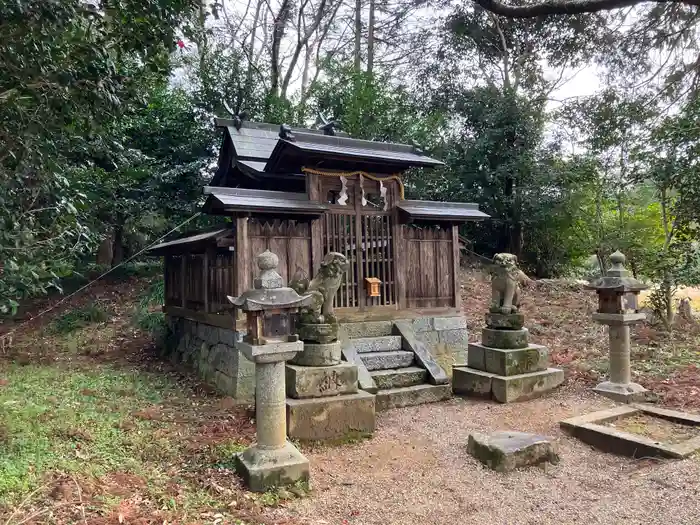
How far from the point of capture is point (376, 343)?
26.5 feet

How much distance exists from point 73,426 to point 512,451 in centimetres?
485

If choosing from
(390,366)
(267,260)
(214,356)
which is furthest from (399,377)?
(267,260)

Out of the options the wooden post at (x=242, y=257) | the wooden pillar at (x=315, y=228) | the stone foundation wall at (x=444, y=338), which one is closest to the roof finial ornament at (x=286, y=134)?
the wooden pillar at (x=315, y=228)

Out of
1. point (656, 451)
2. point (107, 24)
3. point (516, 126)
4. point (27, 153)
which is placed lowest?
point (656, 451)

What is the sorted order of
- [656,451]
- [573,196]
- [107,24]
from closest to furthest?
[107,24] < [656,451] < [573,196]

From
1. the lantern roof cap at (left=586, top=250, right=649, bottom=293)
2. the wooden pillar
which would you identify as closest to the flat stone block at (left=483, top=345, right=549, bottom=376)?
the lantern roof cap at (left=586, top=250, right=649, bottom=293)

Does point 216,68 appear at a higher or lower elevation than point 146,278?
higher

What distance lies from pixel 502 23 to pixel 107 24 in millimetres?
17377

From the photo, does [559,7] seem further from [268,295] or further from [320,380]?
[320,380]

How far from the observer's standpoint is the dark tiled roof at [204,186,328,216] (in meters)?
6.88

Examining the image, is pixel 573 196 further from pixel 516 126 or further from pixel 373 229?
pixel 373 229

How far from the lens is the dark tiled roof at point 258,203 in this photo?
271 inches

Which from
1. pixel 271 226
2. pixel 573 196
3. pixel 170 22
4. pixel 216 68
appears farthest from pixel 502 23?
pixel 170 22

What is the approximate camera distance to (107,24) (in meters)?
4.74
